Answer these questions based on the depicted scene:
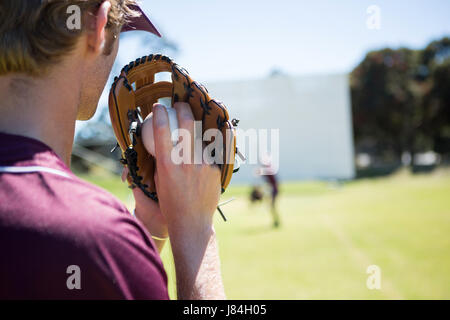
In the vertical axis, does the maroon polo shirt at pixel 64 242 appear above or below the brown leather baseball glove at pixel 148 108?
below

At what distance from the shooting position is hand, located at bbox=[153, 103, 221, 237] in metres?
1.23

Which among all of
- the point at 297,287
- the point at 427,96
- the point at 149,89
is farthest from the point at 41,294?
the point at 427,96

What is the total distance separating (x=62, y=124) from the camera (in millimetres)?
1150

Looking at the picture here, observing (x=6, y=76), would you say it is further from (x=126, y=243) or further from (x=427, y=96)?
(x=427, y=96)

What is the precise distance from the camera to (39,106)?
3.53 feet

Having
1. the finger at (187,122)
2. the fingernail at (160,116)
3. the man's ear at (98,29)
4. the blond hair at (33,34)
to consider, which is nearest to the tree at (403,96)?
the finger at (187,122)

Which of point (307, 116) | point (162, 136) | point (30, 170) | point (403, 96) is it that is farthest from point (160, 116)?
point (403, 96)

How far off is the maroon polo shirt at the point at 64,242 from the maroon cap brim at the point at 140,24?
75 centimetres

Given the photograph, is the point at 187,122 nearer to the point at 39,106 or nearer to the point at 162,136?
the point at 162,136

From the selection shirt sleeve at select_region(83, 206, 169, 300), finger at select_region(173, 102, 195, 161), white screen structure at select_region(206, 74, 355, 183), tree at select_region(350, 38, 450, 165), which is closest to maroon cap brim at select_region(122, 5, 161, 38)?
finger at select_region(173, 102, 195, 161)

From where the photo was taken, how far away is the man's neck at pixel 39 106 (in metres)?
1.03

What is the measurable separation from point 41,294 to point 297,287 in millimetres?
5636

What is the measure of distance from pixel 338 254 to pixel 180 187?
25.1 ft

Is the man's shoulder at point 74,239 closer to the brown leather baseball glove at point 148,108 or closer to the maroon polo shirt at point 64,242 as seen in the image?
the maroon polo shirt at point 64,242
